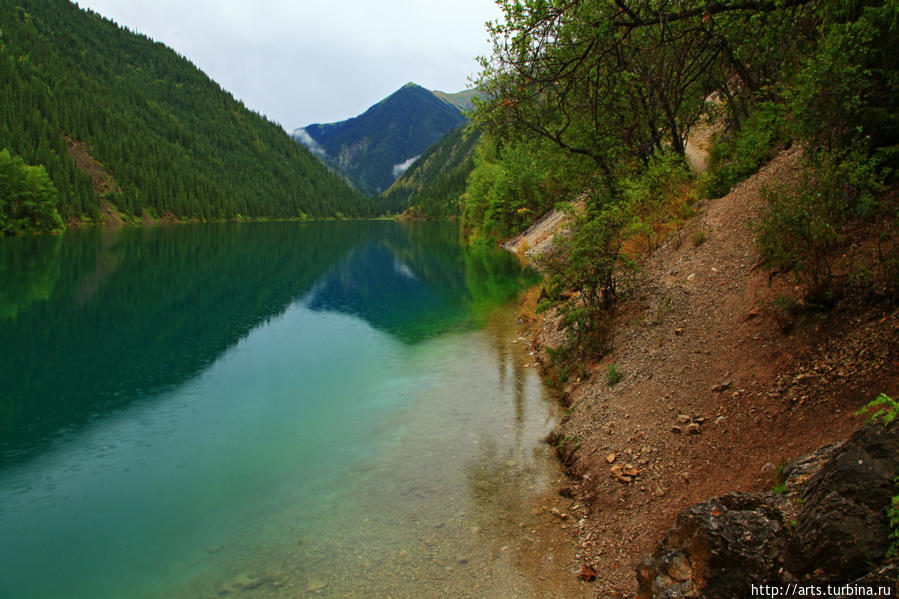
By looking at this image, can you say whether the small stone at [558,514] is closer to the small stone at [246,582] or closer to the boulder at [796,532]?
the boulder at [796,532]

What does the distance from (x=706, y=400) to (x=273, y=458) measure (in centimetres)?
874

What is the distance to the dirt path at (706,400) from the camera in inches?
266

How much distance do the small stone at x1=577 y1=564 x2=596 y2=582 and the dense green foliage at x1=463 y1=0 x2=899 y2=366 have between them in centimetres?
556

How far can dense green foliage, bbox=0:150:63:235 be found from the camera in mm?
81688

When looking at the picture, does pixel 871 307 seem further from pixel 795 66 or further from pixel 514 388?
pixel 795 66

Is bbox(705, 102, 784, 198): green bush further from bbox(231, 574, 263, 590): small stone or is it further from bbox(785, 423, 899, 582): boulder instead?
bbox(231, 574, 263, 590): small stone

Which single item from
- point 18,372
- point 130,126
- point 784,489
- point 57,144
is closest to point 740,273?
point 784,489

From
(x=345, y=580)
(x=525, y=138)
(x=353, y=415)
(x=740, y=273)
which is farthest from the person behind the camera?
(x=525, y=138)

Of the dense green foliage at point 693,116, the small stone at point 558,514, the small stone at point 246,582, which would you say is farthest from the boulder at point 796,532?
the small stone at point 246,582

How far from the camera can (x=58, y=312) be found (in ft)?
86.0

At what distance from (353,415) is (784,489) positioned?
10.1 meters

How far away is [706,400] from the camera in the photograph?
8906 mm

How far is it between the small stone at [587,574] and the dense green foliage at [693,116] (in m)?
5.56

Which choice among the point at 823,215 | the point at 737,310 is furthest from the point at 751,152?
the point at 823,215
